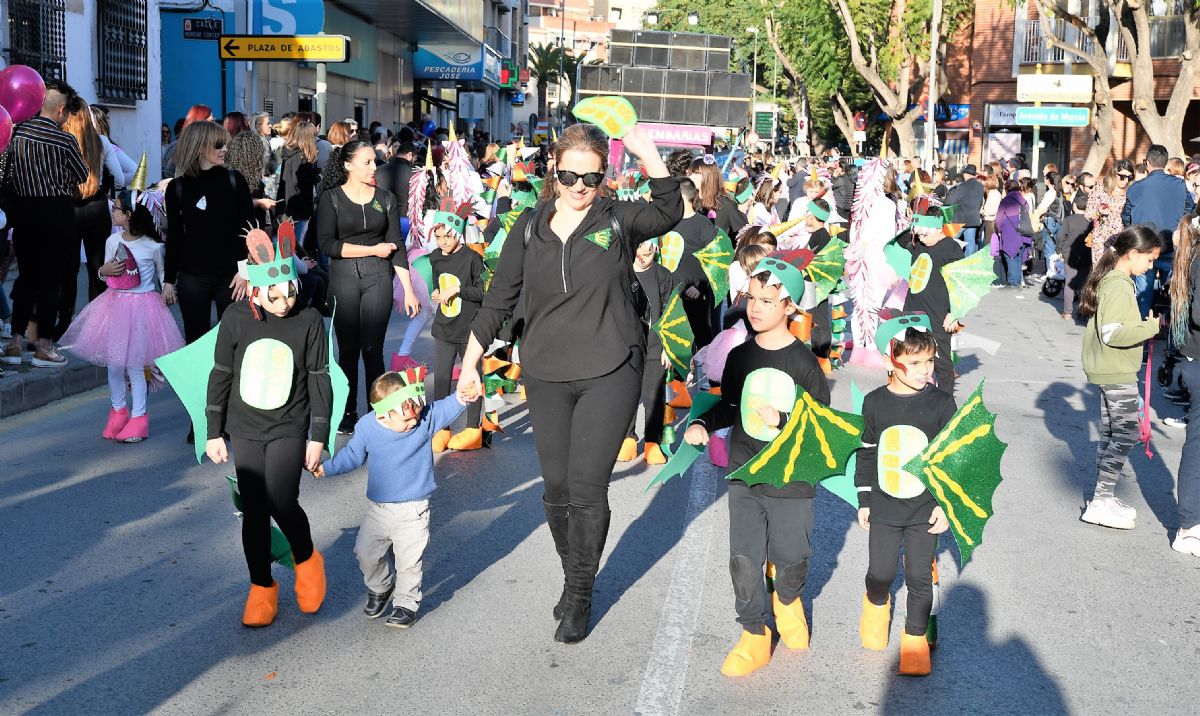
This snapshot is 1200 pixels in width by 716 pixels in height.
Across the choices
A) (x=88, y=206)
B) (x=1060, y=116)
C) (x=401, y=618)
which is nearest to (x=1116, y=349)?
(x=401, y=618)

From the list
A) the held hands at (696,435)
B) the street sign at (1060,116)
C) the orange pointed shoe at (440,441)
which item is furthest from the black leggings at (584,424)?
the street sign at (1060,116)

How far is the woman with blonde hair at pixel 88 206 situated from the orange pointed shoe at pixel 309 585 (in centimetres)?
527

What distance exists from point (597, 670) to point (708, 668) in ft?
1.31

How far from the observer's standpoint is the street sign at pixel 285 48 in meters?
17.7

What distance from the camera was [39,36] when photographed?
55.3 ft

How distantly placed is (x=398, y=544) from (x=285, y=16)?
19760 millimetres

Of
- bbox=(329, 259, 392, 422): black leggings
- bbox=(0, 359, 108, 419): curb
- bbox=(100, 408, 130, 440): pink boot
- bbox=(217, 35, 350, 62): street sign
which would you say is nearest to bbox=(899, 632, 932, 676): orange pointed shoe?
bbox=(329, 259, 392, 422): black leggings

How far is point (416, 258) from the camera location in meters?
9.94

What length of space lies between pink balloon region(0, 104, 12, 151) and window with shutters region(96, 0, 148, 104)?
10105mm

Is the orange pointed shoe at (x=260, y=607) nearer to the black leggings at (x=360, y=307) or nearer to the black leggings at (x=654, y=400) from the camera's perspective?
the black leggings at (x=360, y=307)

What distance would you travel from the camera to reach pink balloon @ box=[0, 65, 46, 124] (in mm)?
9641

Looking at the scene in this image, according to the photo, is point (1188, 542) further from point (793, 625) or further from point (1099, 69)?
point (1099, 69)

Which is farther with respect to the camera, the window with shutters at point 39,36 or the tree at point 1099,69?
the tree at point 1099,69

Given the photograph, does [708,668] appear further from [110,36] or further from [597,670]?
[110,36]
